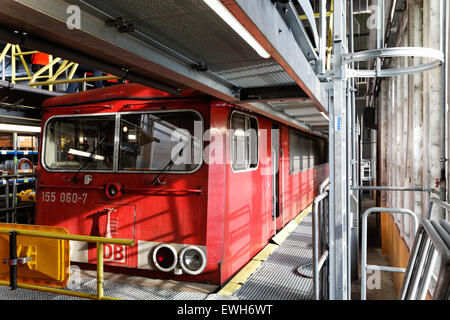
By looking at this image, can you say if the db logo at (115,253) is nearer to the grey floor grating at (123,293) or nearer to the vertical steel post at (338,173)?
the grey floor grating at (123,293)

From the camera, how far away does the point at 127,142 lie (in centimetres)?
345

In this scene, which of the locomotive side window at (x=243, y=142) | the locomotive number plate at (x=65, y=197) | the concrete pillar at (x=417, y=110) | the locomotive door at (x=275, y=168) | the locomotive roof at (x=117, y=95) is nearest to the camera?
the locomotive roof at (x=117, y=95)

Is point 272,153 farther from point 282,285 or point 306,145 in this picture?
point 306,145

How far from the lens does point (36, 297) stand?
297 cm

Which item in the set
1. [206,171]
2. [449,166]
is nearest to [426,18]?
[449,166]

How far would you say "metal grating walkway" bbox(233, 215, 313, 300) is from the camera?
3.15m

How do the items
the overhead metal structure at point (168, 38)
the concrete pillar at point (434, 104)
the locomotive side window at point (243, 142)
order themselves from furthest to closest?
the locomotive side window at point (243, 142) < the concrete pillar at point (434, 104) < the overhead metal structure at point (168, 38)

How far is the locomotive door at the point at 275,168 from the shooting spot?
5020 millimetres

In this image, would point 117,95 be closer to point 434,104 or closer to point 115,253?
point 115,253

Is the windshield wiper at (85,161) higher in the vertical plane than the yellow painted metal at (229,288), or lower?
higher

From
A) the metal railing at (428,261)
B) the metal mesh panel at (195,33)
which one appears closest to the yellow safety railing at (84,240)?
the metal mesh panel at (195,33)

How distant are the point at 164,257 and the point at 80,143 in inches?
59.9

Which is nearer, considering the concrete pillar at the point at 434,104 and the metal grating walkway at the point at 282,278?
the metal grating walkway at the point at 282,278

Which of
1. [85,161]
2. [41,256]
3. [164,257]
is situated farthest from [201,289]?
[85,161]
